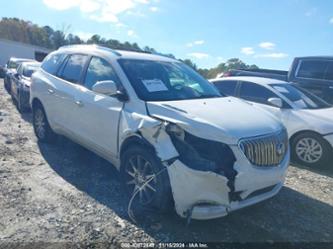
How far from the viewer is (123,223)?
3715 millimetres

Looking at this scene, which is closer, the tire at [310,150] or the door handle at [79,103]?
the door handle at [79,103]

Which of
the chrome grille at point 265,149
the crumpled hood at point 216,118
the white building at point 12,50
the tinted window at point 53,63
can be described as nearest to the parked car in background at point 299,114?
the crumpled hood at point 216,118

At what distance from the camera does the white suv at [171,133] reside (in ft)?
11.0

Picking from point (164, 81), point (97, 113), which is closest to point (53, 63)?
point (97, 113)

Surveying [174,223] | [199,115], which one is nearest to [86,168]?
[174,223]

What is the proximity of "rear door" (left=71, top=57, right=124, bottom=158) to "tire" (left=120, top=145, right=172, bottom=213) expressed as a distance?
34 centimetres

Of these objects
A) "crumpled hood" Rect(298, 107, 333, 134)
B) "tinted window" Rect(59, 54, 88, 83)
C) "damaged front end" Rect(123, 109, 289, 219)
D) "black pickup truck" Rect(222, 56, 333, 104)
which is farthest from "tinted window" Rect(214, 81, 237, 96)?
"damaged front end" Rect(123, 109, 289, 219)

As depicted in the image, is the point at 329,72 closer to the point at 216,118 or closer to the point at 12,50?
the point at 216,118

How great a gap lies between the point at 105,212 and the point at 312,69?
7846 millimetres

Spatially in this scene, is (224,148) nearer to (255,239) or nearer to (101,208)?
(255,239)

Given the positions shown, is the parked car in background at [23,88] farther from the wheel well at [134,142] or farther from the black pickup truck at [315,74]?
the black pickup truck at [315,74]

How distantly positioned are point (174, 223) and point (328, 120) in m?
3.82

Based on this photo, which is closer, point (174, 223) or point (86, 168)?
point (174, 223)

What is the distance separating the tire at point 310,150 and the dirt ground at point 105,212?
367 millimetres
